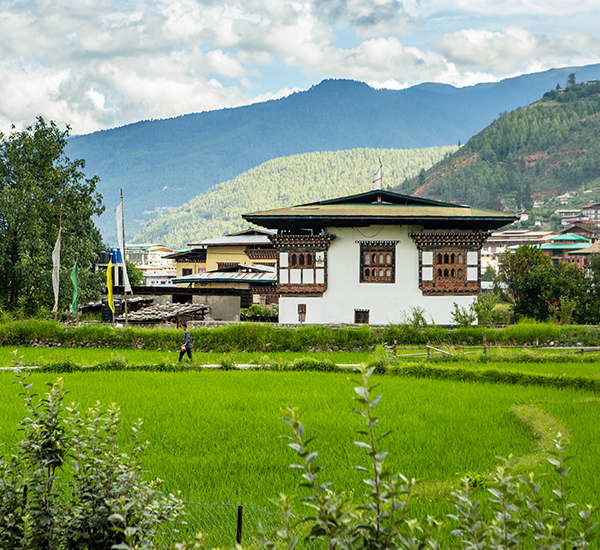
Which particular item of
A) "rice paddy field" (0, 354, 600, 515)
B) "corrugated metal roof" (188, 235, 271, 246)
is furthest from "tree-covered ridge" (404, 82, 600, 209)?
"rice paddy field" (0, 354, 600, 515)

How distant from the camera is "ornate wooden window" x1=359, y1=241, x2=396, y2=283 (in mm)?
25141

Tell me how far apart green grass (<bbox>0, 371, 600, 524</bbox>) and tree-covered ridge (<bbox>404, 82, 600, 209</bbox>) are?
124 metres

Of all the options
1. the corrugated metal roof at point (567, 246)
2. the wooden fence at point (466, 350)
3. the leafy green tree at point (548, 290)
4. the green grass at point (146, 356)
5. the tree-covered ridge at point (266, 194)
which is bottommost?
the green grass at point (146, 356)

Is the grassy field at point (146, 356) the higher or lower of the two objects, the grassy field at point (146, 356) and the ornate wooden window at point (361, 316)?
the lower

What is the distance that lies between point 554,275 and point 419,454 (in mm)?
20966

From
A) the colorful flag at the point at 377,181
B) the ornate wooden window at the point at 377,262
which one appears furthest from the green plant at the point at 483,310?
the colorful flag at the point at 377,181

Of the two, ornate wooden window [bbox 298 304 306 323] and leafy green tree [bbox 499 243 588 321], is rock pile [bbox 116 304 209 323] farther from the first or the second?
leafy green tree [bbox 499 243 588 321]

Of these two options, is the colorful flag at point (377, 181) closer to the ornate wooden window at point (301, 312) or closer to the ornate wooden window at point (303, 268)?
the ornate wooden window at point (303, 268)

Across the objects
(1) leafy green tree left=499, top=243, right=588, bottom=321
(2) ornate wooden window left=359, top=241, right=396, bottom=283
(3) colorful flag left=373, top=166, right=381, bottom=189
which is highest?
(3) colorful flag left=373, top=166, right=381, bottom=189

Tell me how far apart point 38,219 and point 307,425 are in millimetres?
22951

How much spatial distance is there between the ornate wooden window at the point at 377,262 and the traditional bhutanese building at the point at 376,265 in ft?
0.16

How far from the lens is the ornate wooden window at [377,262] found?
990 inches

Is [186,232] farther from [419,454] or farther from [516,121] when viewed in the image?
[419,454]


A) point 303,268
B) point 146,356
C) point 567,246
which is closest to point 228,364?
point 146,356
